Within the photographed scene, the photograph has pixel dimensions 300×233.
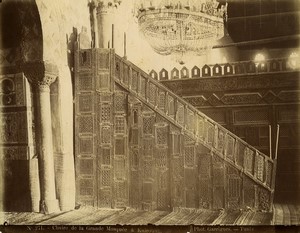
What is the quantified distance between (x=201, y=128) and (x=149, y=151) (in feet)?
2.29

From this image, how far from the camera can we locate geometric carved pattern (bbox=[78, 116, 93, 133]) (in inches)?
211

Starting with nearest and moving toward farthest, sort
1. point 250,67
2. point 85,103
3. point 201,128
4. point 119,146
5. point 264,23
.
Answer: point 264,23 < point 250,67 < point 201,128 < point 119,146 < point 85,103

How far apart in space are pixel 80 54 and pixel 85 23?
407 millimetres

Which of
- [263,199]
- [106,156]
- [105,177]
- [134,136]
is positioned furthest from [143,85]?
[263,199]

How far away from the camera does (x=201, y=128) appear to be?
5.08 metres

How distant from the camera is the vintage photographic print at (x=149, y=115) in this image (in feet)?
16.0

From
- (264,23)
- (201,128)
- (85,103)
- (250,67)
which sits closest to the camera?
(264,23)

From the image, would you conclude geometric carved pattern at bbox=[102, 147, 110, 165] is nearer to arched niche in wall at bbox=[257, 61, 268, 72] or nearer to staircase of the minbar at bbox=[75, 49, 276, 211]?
staircase of the minbar at bbox=[75, 49, 276, 211]

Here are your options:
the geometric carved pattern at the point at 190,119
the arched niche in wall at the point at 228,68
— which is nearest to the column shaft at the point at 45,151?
the geometric carved pattern at the point at 190,119

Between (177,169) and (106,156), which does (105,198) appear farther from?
(177,169)

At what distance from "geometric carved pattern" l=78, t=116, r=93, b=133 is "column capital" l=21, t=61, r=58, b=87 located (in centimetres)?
61

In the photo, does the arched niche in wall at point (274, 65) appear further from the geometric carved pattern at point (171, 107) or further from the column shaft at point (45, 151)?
the column shaft at point (45, 151)

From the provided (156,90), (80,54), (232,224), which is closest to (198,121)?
(156,90)

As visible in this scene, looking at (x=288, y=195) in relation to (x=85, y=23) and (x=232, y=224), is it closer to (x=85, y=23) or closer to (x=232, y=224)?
(x=232, y=224)
